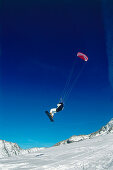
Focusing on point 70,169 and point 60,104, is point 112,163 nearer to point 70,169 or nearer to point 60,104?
point 70,169

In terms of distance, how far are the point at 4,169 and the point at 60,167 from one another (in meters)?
3.58

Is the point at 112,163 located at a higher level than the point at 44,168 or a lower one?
lower

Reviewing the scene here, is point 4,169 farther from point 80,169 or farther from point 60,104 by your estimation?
point 60,104

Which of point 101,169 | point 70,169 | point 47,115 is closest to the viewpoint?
point 101,169

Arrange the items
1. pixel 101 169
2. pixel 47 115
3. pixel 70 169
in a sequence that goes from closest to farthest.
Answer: pixel 101 169, pixel 70 169, pixel 47 115

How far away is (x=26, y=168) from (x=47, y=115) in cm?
1354

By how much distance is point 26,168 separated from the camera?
10.8 meters

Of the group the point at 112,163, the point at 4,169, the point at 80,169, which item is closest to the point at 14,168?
the point at 4,169

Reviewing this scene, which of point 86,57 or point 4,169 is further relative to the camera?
point 86,57

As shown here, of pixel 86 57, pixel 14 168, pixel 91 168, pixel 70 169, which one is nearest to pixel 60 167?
pixel 70 169

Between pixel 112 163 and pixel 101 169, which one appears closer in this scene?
pixel 101 169

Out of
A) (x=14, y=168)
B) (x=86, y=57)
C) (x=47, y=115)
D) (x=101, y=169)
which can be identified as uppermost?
(x=86, y=57)

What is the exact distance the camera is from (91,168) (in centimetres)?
1007

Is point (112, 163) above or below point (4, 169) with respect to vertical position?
below
